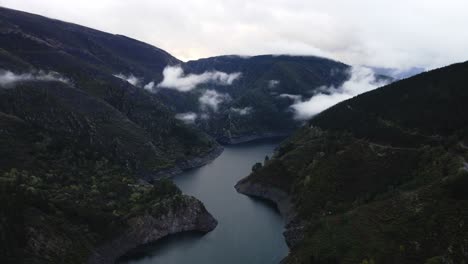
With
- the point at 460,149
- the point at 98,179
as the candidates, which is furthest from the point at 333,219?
the point at 98,179

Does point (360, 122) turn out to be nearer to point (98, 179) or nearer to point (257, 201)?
point (257, 201)

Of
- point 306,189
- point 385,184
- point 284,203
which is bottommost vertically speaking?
point 385,184

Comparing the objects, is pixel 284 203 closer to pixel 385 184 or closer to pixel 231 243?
pixel 231 243

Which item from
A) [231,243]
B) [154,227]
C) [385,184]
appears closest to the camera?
[231,243]

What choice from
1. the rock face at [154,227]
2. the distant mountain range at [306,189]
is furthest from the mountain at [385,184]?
the rock face at [154,227]

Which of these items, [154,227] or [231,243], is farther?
[154,227]

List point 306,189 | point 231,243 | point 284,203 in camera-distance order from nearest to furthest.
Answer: point 231,243
point 306,189
point 284,203

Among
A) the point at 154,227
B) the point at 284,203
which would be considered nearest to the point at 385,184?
the point at 284,203
